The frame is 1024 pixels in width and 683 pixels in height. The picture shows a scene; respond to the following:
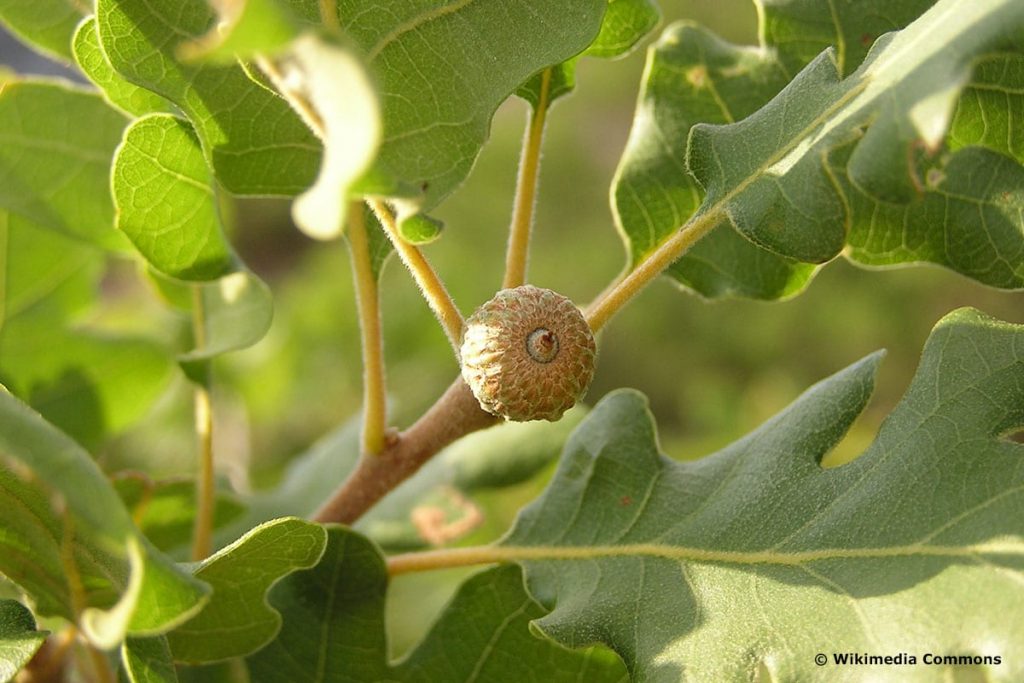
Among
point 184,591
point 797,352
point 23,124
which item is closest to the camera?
point 184,591

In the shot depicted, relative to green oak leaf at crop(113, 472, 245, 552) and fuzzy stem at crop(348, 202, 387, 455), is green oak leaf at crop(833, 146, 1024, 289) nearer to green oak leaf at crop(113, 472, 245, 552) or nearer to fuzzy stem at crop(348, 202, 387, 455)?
fuzzy stem at crop(348, 202, 387, 455)

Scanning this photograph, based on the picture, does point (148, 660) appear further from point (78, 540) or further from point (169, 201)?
point (169, 201)

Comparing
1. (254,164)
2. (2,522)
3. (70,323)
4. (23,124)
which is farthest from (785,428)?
(70,323)

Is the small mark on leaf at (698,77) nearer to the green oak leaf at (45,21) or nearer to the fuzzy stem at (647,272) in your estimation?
the fuzzy stem at (647,272)

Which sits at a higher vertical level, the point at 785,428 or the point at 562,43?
the point at 562,43

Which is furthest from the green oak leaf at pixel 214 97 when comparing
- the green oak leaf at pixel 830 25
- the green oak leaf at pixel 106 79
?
the green oak leaf at pixel 830 25

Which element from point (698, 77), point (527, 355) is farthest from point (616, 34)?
point (527, 355)

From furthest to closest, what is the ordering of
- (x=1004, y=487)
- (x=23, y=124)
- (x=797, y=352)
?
(x=797, y=352) → (x=23, y=124) → (x=1004, y=487)

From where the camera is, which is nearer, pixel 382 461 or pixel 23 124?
pixel 382 461

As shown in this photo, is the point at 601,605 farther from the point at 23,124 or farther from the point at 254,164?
the point at 23,124
